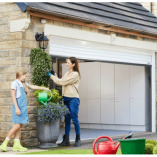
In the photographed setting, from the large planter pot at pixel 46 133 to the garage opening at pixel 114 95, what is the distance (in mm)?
5215

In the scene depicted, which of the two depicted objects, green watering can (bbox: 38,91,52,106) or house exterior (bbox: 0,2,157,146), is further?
house exterior (bbox: 0,2,157,146)

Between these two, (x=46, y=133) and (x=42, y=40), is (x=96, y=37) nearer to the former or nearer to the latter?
(x=42, y=40)

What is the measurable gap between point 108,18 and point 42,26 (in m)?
2.73

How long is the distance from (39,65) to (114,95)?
5993 mm

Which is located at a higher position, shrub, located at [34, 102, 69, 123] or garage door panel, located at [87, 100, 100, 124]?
shrub, located at [34, 102, 69, 123]

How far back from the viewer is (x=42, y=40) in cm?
992

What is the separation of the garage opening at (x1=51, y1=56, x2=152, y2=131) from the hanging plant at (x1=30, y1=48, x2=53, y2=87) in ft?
15.0

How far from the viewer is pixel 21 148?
884cm

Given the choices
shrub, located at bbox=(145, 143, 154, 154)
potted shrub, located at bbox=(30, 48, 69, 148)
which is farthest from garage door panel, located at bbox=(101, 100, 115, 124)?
shrub, located at bbox=(145, 143, 154, 154)

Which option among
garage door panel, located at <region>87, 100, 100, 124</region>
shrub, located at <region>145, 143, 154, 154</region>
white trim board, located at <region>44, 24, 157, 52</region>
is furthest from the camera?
garage door panel, located at <region>87, 100, 100, 124</region>

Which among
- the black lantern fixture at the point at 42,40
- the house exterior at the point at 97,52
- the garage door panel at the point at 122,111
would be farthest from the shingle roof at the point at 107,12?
the garage door panel at the point at 122,111

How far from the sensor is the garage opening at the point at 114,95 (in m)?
14.5

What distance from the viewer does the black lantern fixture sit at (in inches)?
388

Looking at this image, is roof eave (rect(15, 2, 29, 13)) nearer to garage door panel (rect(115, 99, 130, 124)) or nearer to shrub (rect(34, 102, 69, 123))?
shrub (rect(34, 102, 69, 123))
